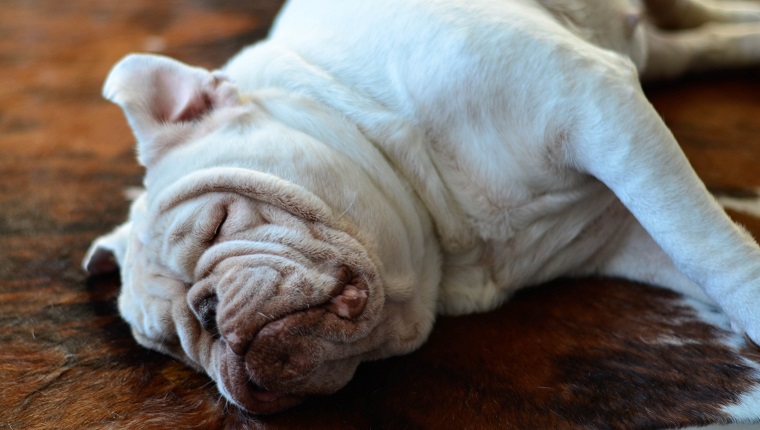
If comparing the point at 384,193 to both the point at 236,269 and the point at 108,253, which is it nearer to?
the point at 236,269

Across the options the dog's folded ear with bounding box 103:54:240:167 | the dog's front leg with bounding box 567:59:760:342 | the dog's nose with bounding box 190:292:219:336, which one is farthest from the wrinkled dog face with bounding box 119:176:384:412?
the dog's front leg with bounding box 567:59:760:342

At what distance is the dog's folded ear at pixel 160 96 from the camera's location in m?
1.44

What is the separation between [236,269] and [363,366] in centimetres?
33

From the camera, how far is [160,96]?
148 cm

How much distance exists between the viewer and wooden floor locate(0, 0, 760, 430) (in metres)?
1.21

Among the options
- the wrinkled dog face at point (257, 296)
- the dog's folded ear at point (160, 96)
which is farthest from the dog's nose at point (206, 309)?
the dog's folded ear at point (160, 96)

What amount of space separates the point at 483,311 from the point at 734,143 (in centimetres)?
84

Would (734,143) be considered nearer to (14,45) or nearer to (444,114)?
(444,114)

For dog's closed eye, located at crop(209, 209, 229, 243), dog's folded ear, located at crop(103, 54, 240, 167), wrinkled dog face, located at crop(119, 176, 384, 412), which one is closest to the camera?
wrinkled dog face, located at crop(119, 176, 384, 412)

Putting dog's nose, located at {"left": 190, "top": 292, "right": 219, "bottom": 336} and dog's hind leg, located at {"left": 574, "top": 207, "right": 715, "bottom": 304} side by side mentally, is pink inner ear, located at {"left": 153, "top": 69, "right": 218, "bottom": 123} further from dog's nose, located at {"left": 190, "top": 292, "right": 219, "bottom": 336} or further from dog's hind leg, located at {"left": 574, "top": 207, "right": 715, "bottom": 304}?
dog's hind leg, located at {"left": 574, "top": 207, "right": 715, "bottom": 304}

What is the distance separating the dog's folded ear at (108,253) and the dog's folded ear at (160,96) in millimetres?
225

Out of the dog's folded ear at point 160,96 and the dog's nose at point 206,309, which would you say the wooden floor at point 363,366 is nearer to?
the dog's nose at point 206,309

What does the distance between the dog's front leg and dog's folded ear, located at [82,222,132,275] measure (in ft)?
3.05

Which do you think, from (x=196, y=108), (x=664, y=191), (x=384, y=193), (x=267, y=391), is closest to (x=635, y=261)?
(x=664, y=191)
